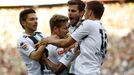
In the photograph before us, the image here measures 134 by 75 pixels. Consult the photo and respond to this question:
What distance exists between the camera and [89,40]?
523 centimetres

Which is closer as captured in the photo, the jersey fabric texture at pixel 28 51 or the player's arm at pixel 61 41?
the player's arm at pixel 61 41

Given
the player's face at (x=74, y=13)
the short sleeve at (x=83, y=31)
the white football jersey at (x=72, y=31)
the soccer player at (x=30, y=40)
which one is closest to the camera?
the short sleeve at (x=83, y=31)

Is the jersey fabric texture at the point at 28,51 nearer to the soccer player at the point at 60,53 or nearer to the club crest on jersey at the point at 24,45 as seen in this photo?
the club crest on jersey at the point at 24,45

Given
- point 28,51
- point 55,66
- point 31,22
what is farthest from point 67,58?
point 31,22

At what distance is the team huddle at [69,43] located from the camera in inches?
206

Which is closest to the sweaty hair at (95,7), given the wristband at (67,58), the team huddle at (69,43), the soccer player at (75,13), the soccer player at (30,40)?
the team huddle at (69,43)

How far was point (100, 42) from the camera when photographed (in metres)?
5.27

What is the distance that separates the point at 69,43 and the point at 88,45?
153 mm

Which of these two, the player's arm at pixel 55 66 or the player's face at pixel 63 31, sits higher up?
Result: the player's face at pixel 63 31

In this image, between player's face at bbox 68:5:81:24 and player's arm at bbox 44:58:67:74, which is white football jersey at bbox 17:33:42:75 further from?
player's face at bbox 68:5:81:24

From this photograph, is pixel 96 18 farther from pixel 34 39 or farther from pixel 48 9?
pixel 48 9

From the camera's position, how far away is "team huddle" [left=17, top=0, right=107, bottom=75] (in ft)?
17.1

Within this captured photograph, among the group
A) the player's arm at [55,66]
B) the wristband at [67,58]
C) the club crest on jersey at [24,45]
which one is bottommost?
the player's arm at [55,66]

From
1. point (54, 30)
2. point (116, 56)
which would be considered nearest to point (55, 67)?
point (54, 30)
